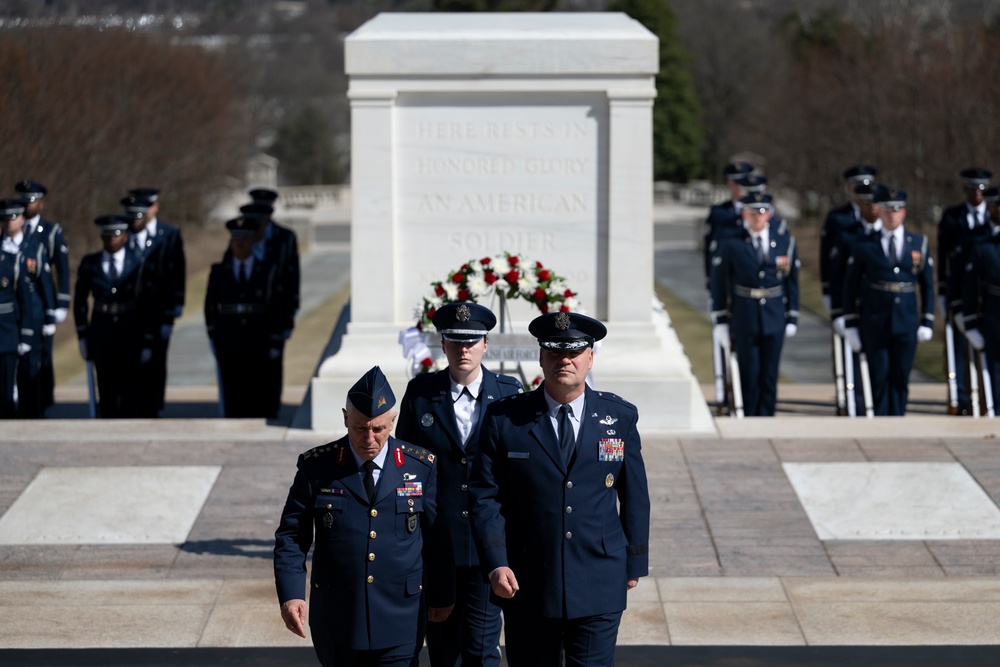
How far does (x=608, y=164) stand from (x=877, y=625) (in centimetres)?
376

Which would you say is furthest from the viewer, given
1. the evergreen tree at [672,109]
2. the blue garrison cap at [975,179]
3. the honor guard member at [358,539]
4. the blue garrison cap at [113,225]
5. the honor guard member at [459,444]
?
the evergreen tree at [672,109]

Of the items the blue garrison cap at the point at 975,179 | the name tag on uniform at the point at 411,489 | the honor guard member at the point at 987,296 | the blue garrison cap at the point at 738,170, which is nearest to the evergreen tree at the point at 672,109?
the blue garrison cap at the point at 738,170

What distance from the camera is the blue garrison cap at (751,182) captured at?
35.4 feet

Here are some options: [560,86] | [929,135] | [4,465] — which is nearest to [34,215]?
[4,465]

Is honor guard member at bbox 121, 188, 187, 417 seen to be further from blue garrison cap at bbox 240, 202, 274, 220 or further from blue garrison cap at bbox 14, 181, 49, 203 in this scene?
blue garrison cap at bbox 14, 181, 49, 203

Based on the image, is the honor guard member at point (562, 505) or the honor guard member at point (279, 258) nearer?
the honor guard member at point (562, 505)

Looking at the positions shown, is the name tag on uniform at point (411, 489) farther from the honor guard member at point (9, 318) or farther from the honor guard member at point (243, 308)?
the honor guard member at point (9, 318)

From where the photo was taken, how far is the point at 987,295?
32.0 ft

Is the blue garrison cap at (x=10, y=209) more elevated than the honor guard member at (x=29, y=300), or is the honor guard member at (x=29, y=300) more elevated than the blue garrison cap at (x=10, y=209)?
the blue garrison cap at (x=10, y=209)

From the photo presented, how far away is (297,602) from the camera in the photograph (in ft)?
14.5

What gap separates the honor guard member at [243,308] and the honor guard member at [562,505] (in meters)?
5.31

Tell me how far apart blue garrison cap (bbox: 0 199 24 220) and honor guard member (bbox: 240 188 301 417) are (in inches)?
54.7

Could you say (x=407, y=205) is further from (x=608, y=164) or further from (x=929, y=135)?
(x=929, y=135)

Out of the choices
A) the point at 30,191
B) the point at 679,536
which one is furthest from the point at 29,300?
the point at 679,536
